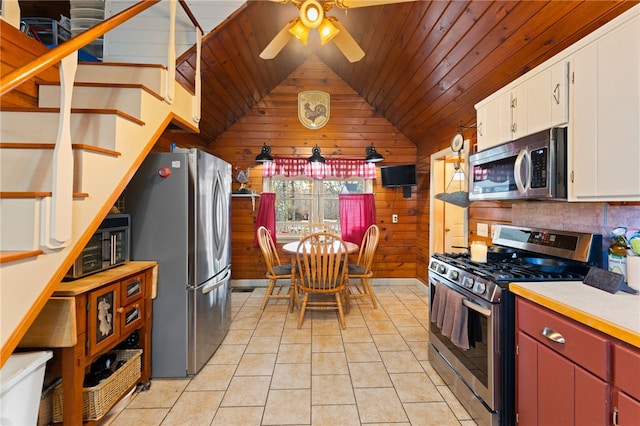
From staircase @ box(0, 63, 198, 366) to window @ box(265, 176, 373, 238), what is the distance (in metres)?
2.65

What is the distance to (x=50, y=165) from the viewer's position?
47.4 inches

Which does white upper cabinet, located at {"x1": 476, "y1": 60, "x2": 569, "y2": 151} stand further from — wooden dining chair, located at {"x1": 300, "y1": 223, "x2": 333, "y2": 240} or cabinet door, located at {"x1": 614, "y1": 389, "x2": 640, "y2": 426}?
wooden dining chair, located at {"x1": 300, "y1": 223, "x2": 333, "y2": 240}

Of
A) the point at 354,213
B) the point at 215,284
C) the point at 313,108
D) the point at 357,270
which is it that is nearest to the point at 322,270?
the point at 357,270

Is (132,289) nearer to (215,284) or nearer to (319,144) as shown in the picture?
(215,284)

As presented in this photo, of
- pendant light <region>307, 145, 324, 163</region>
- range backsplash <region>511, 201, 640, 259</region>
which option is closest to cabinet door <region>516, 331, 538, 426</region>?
range backsplash <region>511, 201, 640, 259</region>

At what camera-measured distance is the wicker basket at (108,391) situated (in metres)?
1.53

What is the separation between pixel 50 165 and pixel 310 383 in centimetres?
205

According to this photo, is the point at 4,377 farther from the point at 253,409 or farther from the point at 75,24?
the point at 75,24

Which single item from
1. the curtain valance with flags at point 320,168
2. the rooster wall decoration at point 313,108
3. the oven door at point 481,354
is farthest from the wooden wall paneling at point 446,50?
the oven door at point 481,354

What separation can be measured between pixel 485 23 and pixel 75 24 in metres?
3.13

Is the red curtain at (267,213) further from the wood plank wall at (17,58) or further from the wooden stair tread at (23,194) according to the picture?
the wooden stair tread at (23,194)

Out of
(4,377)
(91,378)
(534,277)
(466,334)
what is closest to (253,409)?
(91,378)

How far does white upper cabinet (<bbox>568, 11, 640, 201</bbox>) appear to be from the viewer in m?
1.19

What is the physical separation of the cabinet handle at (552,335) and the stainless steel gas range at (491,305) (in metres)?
0.23
